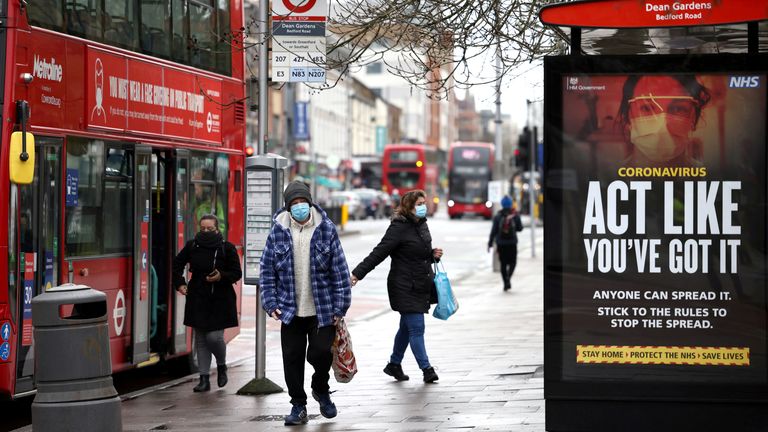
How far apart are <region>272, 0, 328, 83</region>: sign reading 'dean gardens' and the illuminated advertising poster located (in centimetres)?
458

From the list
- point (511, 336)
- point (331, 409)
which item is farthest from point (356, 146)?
point (331, 409)

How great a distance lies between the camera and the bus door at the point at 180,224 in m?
13.8

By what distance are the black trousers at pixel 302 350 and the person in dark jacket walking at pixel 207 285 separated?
238cm

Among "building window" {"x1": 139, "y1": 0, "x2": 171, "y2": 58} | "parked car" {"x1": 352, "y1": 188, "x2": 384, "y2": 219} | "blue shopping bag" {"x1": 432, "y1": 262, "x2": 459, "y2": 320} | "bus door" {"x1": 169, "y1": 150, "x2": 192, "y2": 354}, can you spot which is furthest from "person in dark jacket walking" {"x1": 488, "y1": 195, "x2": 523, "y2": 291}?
"parked car" {"x1": 352, "y1": 188, "x2": 384, "y2": 219}

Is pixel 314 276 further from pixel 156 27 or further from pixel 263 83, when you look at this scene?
pixel 156 27

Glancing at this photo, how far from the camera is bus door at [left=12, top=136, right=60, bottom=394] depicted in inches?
407

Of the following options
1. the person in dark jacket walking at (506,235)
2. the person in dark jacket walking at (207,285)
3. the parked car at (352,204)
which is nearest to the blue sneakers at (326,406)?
the person in dark jacket walking at (207,285)

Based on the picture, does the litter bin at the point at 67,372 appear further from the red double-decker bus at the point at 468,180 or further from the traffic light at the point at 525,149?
the red double-decker bus at the point at 468,180

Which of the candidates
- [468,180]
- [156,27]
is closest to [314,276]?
[156,27]

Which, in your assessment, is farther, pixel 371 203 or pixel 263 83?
pixel 371 203

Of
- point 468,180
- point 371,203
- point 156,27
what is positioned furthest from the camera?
point 468,180

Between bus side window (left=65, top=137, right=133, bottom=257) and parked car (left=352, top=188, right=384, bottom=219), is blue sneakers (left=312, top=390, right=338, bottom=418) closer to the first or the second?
bus side window (left=65, top=137, right=133, bottom=257)

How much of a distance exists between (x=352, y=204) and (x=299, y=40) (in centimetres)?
5911

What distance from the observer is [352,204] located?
235 ft
